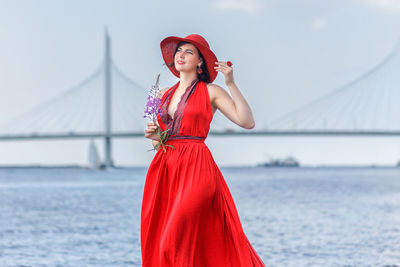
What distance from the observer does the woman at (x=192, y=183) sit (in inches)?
126

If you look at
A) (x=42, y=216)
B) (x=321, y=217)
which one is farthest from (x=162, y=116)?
(x=42, y=216)

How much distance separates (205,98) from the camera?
3.38 metres

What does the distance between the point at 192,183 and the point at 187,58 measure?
651 mm

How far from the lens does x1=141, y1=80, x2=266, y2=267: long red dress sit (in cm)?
320

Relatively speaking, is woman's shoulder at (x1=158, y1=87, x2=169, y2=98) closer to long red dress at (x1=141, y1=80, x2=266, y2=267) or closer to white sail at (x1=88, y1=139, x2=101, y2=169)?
long red dress at (x1=141, y1=80, x2=266, y2=267)

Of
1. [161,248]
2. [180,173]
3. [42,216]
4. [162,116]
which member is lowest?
[42,216]

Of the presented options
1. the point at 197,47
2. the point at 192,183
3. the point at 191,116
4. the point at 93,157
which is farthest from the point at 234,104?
the point at 93,157

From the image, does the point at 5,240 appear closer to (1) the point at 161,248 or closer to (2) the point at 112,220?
(2) the point at 112,220

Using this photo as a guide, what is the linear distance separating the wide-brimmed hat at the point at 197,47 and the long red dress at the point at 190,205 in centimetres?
11

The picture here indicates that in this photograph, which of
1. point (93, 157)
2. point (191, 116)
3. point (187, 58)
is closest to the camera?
point (191, 116)

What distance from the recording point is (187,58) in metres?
3.49

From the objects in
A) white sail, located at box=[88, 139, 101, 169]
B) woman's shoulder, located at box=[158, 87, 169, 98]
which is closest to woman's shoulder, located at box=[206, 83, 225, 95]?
woman's shoulder, located at box=[158, 87, 169, 98]

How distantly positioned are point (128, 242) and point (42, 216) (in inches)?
197

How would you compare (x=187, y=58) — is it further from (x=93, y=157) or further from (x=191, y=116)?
(x=93, y=157)
